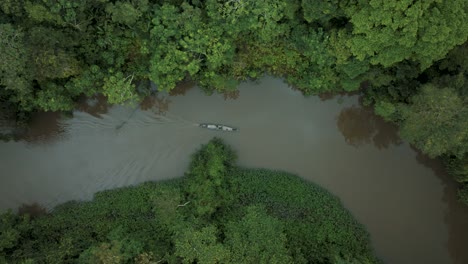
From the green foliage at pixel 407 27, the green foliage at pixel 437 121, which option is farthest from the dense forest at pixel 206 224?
the green foliage at pixel 407 27

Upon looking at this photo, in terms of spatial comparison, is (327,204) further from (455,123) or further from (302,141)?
(455,123)

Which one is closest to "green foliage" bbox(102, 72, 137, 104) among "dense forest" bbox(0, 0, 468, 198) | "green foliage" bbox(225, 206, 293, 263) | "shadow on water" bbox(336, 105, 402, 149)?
"dense forest" bbox(0, 0, 468, 198)

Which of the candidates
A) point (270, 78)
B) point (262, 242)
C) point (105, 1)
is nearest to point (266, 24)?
point (270, 78)

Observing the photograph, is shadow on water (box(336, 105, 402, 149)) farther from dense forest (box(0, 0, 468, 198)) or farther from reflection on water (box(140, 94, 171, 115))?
reflection on water (box(140, 94, 171, 115))

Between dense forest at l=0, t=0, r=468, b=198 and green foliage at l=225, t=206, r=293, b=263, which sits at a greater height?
dense forest at l=0, t=0, r=468, b=198

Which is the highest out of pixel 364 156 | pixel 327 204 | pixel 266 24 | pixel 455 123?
pixel 266 24

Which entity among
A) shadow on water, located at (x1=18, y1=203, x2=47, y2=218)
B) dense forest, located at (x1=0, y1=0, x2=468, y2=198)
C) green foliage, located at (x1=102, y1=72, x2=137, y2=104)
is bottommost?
shadow on water, located at (x1=18, y1=203, x2=47, y2=218)

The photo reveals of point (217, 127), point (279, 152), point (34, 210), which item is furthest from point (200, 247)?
point (34, 210)

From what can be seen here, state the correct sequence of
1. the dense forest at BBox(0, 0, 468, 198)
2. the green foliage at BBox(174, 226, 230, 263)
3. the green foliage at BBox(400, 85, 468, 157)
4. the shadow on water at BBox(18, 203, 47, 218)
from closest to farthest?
the dense forest at BBox(0, 0, 468, 198), the green foliage at BBox(400, 85, 468, 157), the green foliage at BBox(174, 226, 230, 263), the shadow on water at BBox(18, 203, 47, 218)
